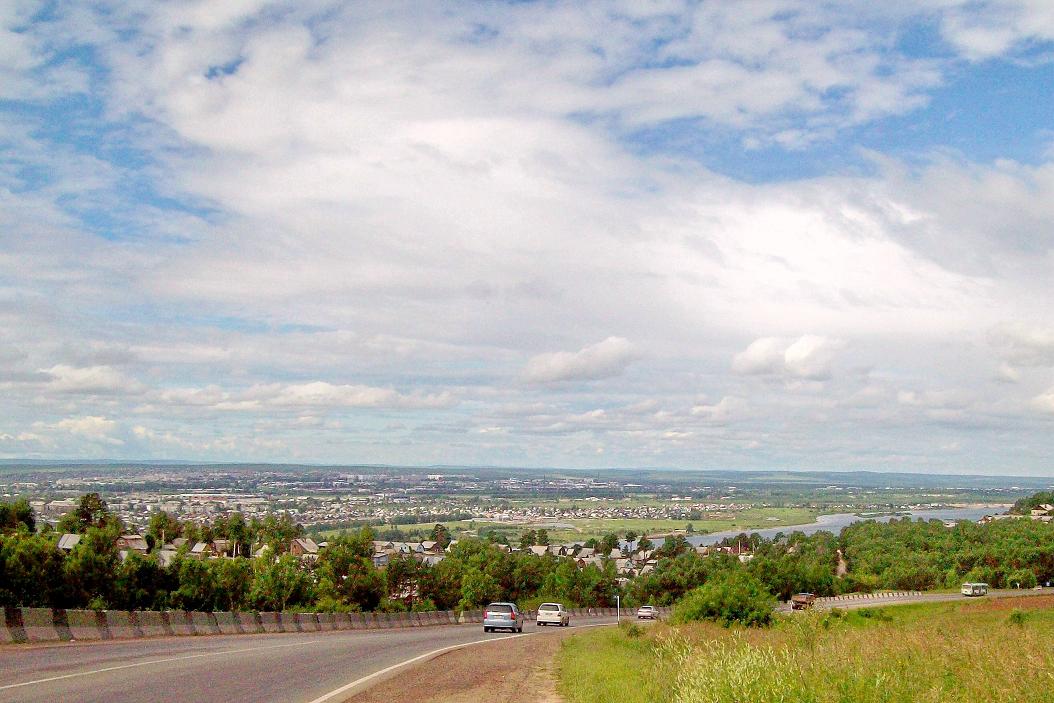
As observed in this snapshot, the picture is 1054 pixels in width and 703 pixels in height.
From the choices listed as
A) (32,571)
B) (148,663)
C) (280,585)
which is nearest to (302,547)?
(280,585)

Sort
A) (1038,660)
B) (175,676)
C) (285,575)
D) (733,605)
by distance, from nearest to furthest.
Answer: (1038,660) < (175,676) < (733,605) < (285,575)

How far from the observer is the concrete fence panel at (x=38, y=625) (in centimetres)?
2553

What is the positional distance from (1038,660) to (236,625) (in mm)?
32679

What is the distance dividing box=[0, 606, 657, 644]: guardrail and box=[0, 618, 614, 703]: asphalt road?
2.92 ft

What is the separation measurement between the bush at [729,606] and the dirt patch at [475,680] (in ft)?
31.8

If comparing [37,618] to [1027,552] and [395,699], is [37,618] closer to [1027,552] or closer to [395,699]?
[395,699]

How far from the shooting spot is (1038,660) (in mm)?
13062

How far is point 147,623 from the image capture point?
1300 inches

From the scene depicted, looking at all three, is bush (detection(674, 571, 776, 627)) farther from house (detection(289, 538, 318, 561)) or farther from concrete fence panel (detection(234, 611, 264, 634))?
house (detection(289, 538, 318, 561))

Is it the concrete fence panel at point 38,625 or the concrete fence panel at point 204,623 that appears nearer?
the concrete fence panel at point 38,625

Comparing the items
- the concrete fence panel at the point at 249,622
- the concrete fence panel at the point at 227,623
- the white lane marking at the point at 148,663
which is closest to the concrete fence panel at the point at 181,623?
the concrete fence panel at the point at 227,623

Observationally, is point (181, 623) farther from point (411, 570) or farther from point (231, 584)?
point (411, 570)

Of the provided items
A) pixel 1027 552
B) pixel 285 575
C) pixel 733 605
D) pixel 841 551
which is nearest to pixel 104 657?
pixel 733 605

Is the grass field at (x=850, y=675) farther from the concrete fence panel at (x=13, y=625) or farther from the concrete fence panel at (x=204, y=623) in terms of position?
the concrete fence panel at (x=204, y=623)
